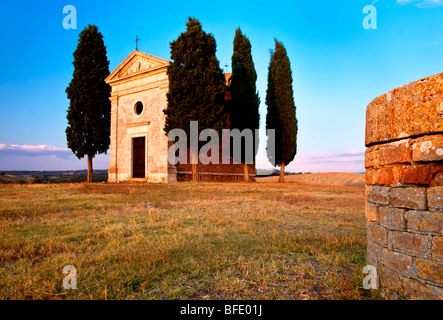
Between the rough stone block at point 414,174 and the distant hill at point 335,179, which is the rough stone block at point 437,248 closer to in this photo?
the rough stone block at point 414,174

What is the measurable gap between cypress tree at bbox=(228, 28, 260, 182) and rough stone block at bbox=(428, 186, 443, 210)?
15.8 metres

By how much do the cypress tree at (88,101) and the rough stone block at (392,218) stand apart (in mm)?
19121

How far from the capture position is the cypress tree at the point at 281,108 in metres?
18.8

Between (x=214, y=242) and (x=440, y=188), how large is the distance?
9.62 ft

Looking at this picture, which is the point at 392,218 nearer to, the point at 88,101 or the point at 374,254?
the point at 374,254

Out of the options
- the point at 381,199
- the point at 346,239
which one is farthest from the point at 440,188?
the point at 346,239

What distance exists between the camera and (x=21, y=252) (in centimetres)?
A: 365

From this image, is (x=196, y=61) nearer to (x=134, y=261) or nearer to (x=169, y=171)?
(x=169, y=171)

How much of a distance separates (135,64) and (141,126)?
14.0ft

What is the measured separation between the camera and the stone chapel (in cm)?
1683
